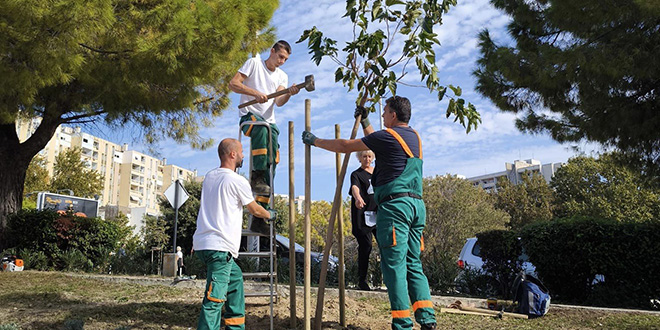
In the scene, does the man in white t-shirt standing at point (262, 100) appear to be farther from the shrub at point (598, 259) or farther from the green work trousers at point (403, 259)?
the shrub at point (598, 259)

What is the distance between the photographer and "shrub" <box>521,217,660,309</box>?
807 cm

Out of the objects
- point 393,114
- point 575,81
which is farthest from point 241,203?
point 575,81

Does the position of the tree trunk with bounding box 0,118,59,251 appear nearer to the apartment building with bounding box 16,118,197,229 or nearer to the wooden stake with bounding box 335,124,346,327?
the wooden stake with bounding box 335,124,346,327

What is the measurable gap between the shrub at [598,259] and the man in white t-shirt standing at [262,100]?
5.68 metres

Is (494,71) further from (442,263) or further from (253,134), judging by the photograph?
(253,134)

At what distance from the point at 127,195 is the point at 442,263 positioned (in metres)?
94.3

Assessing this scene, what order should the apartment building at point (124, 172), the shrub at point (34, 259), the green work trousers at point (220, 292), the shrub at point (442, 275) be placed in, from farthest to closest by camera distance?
1. the apartment building at point (124, 172)
2. the shrub at point (34, 259)
3. the shrub at point (442, 275)
4. the green work trousers at point (220, 292)

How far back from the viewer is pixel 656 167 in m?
11.3

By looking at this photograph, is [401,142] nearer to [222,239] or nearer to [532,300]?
[222,239]

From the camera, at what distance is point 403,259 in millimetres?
4012

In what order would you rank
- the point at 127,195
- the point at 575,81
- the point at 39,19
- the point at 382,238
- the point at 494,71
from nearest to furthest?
the point at 382,238, the point at 39,19, the point at 575,81, the point at 494,71, the point at 127,195

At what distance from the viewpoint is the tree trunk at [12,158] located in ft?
37.9

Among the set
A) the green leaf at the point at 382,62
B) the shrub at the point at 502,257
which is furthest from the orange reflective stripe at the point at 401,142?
the shrub at the point at 502,257

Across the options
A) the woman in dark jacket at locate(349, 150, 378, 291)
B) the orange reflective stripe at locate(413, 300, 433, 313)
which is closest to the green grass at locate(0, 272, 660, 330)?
the woman in dark jacket at locate(349, 150, 378, 291)
